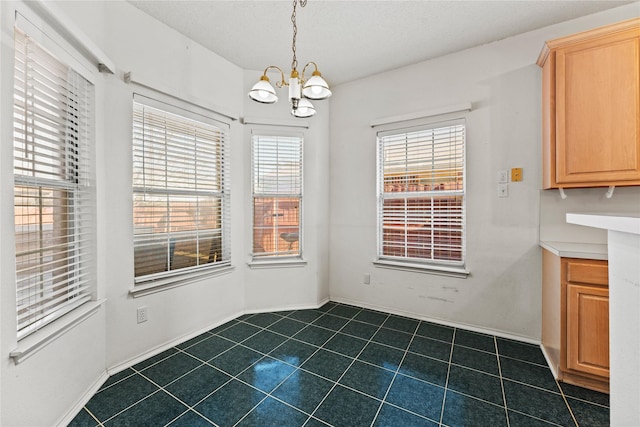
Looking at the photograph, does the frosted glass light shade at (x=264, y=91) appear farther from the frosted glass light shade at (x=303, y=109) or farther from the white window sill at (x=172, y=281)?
the white window sill at (x=172, y=281)

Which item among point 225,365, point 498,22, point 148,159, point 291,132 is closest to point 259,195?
point 291,132

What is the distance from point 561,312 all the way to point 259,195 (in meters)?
2.86

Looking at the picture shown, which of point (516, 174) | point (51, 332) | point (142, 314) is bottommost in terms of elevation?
point (142, 314)

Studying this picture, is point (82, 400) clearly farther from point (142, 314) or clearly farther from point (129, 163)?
point (129, 163)

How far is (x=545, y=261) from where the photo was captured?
2.40m

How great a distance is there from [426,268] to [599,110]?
1879 mm

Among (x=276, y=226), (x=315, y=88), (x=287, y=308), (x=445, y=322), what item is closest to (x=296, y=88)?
(x=315, y=88)

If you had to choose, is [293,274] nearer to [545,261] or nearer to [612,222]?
[545,261]

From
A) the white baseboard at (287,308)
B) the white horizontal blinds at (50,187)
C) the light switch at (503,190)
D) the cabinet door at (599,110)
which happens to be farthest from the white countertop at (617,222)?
the white baseboard at (287,308)

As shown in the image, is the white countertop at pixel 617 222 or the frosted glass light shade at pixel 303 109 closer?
the white countertop at pixel 617 222

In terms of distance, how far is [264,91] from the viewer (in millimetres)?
1758

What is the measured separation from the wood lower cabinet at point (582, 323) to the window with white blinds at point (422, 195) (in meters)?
0.98

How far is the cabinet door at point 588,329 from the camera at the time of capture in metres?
1.80

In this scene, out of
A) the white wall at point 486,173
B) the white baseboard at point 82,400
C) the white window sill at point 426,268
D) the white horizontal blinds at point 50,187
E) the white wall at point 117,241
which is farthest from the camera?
the white window sill at point 426,268
